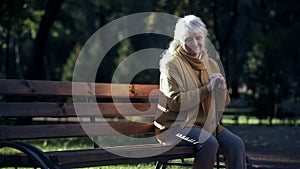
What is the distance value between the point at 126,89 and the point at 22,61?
49.0 meters

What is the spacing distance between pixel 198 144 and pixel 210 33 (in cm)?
2516

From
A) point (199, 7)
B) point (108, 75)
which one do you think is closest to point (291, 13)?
point (108, 75)

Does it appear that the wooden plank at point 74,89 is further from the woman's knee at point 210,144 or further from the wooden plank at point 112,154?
the woman's knee at point 210,144

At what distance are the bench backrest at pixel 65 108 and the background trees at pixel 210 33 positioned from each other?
13.4 metres

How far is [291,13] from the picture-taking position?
3953 centimetres

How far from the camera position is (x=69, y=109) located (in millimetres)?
6109

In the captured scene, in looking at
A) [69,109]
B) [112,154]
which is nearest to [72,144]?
[69,109]

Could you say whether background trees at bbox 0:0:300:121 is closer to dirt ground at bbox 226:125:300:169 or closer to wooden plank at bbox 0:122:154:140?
dirt ground at bbox 226:125:300:169

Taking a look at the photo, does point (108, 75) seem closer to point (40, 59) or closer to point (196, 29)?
point (40, 59)

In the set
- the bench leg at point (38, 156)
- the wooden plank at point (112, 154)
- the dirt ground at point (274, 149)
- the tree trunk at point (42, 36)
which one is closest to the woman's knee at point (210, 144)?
the wooden plank at point (112, 154)

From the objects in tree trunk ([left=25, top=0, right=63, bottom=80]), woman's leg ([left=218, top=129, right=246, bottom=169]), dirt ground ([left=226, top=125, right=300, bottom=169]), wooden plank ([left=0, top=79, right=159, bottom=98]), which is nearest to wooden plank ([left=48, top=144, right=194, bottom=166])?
woman's leg ([left=218, top=129, right=246, bottom=169])

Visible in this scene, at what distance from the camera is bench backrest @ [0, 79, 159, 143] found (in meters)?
5.59

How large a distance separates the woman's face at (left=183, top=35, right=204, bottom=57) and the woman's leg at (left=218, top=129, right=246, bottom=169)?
33.3 inches

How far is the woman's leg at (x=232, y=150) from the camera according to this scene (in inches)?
256
